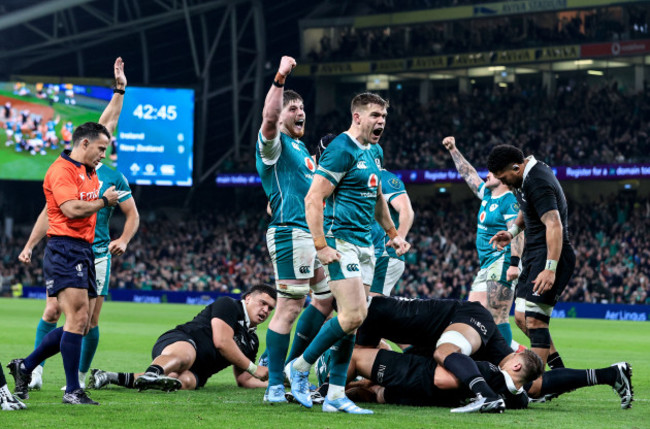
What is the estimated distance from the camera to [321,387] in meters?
9.08

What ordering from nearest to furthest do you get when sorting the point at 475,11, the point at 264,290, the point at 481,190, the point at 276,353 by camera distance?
the point at 276,353, the point at 264,290, the point at 481,190, the point at 475,11

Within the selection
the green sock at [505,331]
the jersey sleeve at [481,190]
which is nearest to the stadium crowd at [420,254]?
the jersey sleeve at [481,190]

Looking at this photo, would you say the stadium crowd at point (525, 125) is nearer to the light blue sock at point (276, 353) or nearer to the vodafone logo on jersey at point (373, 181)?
the vodafone logo on jersey at point (373, 181)

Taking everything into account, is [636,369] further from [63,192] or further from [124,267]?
[124,267]

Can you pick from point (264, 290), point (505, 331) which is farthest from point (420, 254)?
point (264, 290)

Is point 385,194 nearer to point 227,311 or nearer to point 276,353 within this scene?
point 227,311

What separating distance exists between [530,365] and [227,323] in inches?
134

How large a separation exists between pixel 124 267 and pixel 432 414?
4136cm

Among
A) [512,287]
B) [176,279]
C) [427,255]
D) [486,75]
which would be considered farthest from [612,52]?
[512,287]

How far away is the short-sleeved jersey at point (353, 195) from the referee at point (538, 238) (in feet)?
4.47

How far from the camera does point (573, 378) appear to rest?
8.95 m

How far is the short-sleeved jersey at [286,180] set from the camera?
914 cm

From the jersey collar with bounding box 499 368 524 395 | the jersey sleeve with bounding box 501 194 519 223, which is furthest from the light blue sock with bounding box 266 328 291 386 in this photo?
the jersey sleeve with bounding box 501 194 519 223

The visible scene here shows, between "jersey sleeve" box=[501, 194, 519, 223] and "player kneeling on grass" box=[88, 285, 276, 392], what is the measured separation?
140 inches
